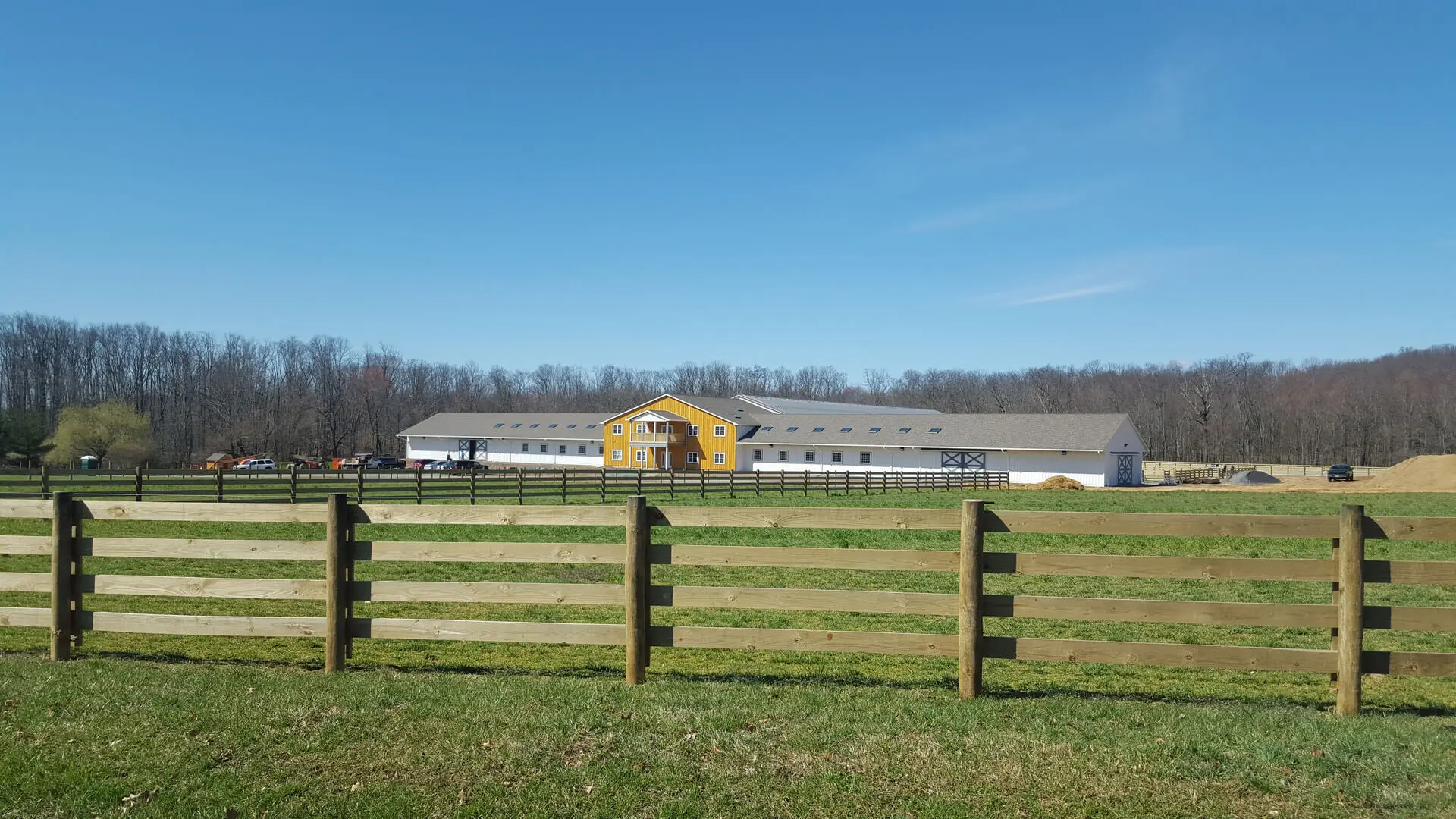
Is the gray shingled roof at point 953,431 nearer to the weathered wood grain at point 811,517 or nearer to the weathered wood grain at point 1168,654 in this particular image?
the weathered wood grain at point 1168,654

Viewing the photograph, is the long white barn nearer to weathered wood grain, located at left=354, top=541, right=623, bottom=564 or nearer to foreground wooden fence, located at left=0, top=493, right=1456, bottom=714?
foreground wooden fence, located at left=0, top=493, right=1456, bottom=714

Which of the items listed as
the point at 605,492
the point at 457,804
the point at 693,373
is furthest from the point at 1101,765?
the point at 693,373

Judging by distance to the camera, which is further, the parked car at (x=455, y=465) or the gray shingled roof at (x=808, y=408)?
the gray shingled roof at (x=808, y=408)

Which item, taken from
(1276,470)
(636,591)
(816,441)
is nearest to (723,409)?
(816,441)

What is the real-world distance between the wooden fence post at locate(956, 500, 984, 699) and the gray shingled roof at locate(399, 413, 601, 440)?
6921 cm

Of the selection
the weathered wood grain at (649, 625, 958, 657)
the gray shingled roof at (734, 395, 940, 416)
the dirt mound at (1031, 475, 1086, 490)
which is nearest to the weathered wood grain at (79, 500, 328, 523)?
the weathered wood grain at (649, 625, 958, 657)

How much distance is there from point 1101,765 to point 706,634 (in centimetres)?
276

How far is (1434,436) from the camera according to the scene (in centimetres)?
11262

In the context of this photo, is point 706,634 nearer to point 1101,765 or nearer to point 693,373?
point 1101,765

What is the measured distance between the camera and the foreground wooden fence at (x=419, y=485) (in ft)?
91.8

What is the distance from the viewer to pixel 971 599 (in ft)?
21.1

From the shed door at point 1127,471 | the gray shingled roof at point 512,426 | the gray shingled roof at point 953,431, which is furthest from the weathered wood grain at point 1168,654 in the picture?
the gray shingled roof at point 512,426

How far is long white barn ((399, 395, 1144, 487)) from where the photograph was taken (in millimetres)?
59719

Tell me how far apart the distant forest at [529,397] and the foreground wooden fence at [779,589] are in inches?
3255
